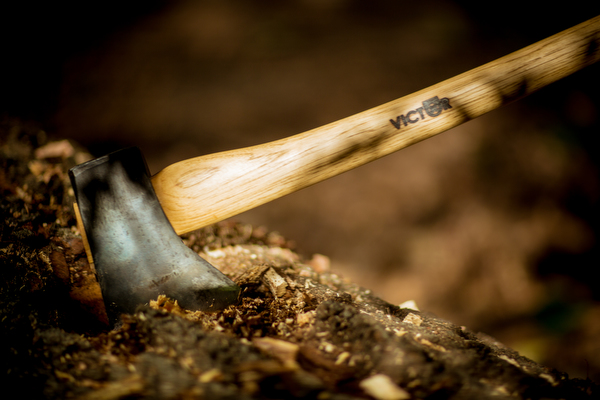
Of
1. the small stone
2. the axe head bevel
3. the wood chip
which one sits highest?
the axe head bevel

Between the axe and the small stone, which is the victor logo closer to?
the axe

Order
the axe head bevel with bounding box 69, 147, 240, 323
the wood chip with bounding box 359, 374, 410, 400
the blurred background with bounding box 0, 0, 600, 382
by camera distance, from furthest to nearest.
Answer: the blurred background with bounding box 0, 0, 600, 382, the axe head bevel with bounding box 69, 147, 240, 323, the wood chip with bounding box 359, 374, 410, 400

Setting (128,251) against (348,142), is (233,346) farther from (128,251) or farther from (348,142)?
(348,142)

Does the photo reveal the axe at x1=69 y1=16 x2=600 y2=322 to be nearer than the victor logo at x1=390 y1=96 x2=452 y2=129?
Yes

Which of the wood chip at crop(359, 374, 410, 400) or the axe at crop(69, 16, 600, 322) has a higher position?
the axe at crop(69, 16, 600, 322)

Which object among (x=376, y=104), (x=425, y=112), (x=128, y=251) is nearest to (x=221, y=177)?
(x=128, y=251)

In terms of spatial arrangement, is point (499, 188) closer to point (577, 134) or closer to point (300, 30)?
point (577, 134)

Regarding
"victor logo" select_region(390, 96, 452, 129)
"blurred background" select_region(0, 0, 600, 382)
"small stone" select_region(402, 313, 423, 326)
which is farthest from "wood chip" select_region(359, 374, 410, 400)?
"blurred background" select_region(0, 0, 600, 382)
